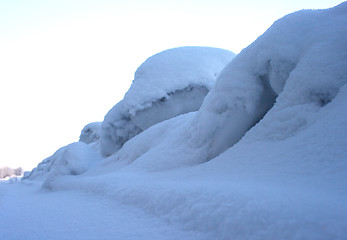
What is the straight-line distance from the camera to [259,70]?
423 cm

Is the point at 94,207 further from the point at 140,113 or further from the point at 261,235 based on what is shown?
the point at 140,113

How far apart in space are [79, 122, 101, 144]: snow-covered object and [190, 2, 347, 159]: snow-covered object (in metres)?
13.6

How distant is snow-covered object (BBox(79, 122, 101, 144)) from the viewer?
56.6 ft

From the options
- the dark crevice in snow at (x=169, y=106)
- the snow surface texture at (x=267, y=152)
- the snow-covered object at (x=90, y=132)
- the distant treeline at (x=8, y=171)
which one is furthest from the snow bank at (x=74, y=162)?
the distant treeline at (x=8, y=171)

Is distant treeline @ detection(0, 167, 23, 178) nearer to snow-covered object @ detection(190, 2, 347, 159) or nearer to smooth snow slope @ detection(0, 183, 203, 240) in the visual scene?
smooth snow slope @ detection(0, 183, 203, 240)

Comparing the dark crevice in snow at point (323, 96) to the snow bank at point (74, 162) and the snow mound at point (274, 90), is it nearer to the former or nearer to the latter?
the snow mound at point (274, 90)

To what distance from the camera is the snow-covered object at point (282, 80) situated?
10.9 feet

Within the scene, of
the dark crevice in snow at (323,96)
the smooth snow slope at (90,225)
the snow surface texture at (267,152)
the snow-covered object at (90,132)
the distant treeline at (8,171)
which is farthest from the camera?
the distant treeline at (8,171)

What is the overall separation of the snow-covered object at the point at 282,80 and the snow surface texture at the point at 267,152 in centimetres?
1

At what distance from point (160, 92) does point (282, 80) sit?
5.26 meters

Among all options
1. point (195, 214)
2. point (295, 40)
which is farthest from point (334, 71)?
point (195, 214)

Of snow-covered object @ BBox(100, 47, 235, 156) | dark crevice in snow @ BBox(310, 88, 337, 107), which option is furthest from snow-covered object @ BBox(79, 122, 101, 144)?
dark crevice in snow @ BBox(310, 88, 337, 107)

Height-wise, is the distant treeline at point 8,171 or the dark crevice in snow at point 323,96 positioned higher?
the distant treeline at point 8,171

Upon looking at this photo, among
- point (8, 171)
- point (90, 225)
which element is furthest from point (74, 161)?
point (8, 171)
